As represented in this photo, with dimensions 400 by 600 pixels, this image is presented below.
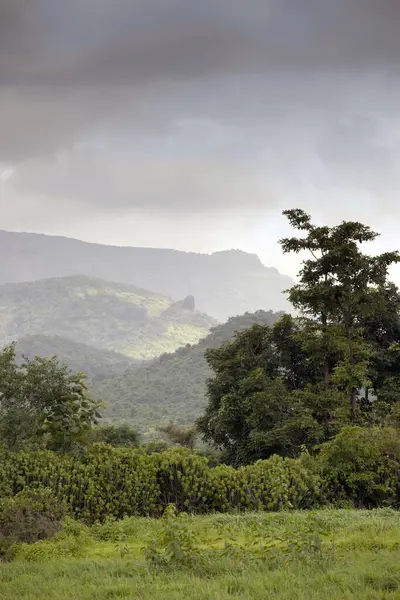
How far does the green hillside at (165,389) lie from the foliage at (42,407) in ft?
225

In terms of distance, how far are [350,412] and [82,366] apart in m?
186

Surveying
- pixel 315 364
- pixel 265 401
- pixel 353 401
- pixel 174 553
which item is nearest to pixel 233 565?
pixel 174 553

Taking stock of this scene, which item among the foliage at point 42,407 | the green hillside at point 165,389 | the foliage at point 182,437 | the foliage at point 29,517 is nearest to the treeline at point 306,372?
the foliage at point 42,407

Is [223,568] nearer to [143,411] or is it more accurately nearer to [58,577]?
[58,577]

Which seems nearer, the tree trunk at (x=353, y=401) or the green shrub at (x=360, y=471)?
the green shrub at (x=360, y=471)

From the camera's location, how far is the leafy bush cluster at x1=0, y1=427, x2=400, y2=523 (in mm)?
10438

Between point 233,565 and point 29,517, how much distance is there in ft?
12.9

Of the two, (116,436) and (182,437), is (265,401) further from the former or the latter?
(182,437)

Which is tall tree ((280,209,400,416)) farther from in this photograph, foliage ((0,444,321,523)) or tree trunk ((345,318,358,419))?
foliage ((0,444,321,523))

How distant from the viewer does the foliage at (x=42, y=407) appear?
37.1ft

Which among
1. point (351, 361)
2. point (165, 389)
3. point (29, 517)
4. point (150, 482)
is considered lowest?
point (165, 389)

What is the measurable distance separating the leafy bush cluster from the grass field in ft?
5.78

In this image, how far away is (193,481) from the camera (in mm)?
10938

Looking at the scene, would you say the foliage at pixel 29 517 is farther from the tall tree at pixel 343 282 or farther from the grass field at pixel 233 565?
the tall tree at pixel 343 282
